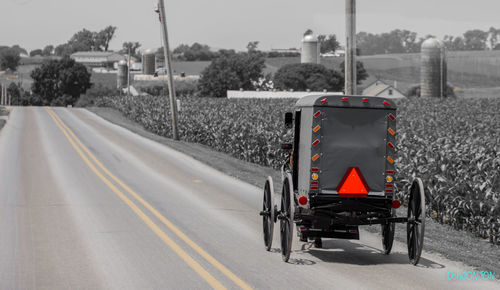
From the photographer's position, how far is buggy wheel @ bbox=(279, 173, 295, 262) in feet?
33.3

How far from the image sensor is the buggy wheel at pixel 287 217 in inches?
400

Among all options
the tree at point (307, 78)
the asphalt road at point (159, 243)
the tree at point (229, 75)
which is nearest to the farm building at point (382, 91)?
the tree at point (307, 78)

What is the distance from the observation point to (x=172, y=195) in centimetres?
1861

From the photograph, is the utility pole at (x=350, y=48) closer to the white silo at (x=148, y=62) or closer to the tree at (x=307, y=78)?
the tree at (x=307, y=78)

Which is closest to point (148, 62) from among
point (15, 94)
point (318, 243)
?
point (15, 94)

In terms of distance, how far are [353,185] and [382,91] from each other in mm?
135858

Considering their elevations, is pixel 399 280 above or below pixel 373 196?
below

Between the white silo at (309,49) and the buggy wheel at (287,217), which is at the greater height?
the white silo at (309,49)

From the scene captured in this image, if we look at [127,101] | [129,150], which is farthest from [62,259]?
[127,101]

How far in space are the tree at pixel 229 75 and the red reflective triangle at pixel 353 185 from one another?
4968 inches

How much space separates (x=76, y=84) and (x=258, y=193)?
130 metres

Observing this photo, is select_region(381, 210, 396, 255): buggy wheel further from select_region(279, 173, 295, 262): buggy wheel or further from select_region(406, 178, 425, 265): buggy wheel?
select_region(279, 173, 295, 262): buggy wheel

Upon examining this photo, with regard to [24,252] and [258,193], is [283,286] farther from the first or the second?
[258,193]

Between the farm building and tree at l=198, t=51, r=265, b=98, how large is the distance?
23550 mm
